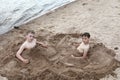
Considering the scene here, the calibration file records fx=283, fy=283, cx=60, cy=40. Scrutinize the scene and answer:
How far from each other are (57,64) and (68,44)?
25.0 inches

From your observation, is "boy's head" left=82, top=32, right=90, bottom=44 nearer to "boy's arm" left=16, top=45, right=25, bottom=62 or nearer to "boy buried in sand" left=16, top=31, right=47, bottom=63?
Result: "boy buried in sand" left=16, top=31, right=47, bottom=63

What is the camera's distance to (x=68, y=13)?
595cm

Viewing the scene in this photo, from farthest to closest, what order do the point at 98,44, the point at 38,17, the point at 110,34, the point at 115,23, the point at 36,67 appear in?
the point at 38,17
the point at 115,23
the point at 110,34
the point at 98,44
the point at 36,67

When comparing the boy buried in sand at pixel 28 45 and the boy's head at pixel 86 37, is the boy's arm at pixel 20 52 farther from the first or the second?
the boy's head at pixel 86 37

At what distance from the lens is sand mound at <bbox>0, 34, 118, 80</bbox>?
3.93m

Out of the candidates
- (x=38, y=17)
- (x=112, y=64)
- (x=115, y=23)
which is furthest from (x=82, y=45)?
(x=38, y=17)

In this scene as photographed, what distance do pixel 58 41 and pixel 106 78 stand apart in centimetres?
127

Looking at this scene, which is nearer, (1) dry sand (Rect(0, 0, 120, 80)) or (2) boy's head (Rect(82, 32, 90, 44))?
(1) dry sand (Rect(0, 0, 120, 80))

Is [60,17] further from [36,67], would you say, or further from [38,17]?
[36,67]

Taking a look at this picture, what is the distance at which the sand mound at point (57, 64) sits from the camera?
3.93 meters

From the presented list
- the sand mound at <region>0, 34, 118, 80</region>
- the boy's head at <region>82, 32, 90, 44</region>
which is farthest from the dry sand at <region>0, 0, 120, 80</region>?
the boy's head at <region>82, 32, 90, 44</region>

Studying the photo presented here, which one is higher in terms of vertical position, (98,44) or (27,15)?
(27,15)

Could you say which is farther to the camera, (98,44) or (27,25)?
(27,25)

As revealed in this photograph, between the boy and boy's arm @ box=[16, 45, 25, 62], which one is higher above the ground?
boy's arm @ box=[16, 45, 25, 62]
